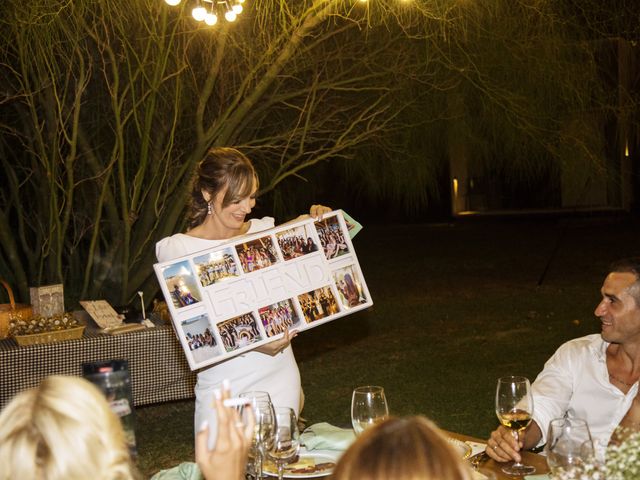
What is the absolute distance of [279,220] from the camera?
1080cm

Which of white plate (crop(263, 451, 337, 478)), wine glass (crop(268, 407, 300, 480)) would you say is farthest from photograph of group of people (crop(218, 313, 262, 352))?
wine glass (crop(268, 407, 300, 480))

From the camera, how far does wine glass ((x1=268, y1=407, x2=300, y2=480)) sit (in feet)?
6.84

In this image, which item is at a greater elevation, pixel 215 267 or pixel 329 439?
pixel 215 267

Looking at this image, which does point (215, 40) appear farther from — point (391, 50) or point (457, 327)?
point (457, 327)

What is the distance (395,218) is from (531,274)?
13.4 m

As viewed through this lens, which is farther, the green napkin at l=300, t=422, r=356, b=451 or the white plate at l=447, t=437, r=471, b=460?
the green napkin at l=300, t=422, r=356, b=451

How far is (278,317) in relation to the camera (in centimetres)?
299

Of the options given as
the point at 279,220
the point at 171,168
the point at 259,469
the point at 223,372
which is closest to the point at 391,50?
the point at 171,168

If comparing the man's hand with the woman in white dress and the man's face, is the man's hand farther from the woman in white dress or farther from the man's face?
the woman in white dress

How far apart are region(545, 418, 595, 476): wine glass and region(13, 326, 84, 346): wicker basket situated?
3.94 metres

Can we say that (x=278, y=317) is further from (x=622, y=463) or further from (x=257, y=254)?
(x=622, y=463)

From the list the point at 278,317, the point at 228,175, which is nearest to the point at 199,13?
the point at 228,175

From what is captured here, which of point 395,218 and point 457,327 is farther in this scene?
point 395,218

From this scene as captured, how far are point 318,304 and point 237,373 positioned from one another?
1.51ft
